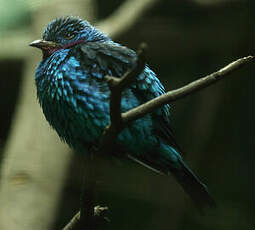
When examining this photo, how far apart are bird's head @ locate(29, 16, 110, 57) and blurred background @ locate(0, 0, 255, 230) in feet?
3.02

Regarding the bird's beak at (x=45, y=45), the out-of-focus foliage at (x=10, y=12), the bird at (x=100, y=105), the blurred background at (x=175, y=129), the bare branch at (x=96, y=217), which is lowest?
the blurred background at (x=175, y=129)

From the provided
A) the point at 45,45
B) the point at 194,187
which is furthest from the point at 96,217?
the point at 45,45

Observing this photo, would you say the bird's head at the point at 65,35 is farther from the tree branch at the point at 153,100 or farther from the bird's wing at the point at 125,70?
the tree branch at the point at 153,100

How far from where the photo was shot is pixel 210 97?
253 inches

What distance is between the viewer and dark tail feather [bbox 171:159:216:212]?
3.74 m

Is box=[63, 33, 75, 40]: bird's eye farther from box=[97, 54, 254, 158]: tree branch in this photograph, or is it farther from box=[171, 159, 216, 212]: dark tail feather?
box=[97, 54, 254, 158]: tree branch

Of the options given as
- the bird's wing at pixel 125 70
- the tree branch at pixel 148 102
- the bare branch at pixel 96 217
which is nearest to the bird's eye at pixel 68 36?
the bird's wing at pixel 125 70

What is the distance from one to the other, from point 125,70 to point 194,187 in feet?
2.73

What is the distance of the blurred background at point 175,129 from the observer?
15.3ft

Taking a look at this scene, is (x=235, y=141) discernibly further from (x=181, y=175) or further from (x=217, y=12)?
(x=181, y=175)

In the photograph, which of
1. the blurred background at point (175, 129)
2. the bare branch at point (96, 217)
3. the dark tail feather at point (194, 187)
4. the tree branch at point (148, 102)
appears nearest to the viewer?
the tree branch at point (148, 102)

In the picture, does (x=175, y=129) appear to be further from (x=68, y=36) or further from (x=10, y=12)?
(x=10, y=12)

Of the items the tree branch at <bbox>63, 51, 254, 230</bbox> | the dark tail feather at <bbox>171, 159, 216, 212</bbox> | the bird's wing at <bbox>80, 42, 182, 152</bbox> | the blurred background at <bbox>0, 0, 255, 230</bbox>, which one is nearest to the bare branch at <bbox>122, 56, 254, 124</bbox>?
the tree branch at <bbox>63, 51, 254, 230</bbox>

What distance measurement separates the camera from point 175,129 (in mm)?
6734
